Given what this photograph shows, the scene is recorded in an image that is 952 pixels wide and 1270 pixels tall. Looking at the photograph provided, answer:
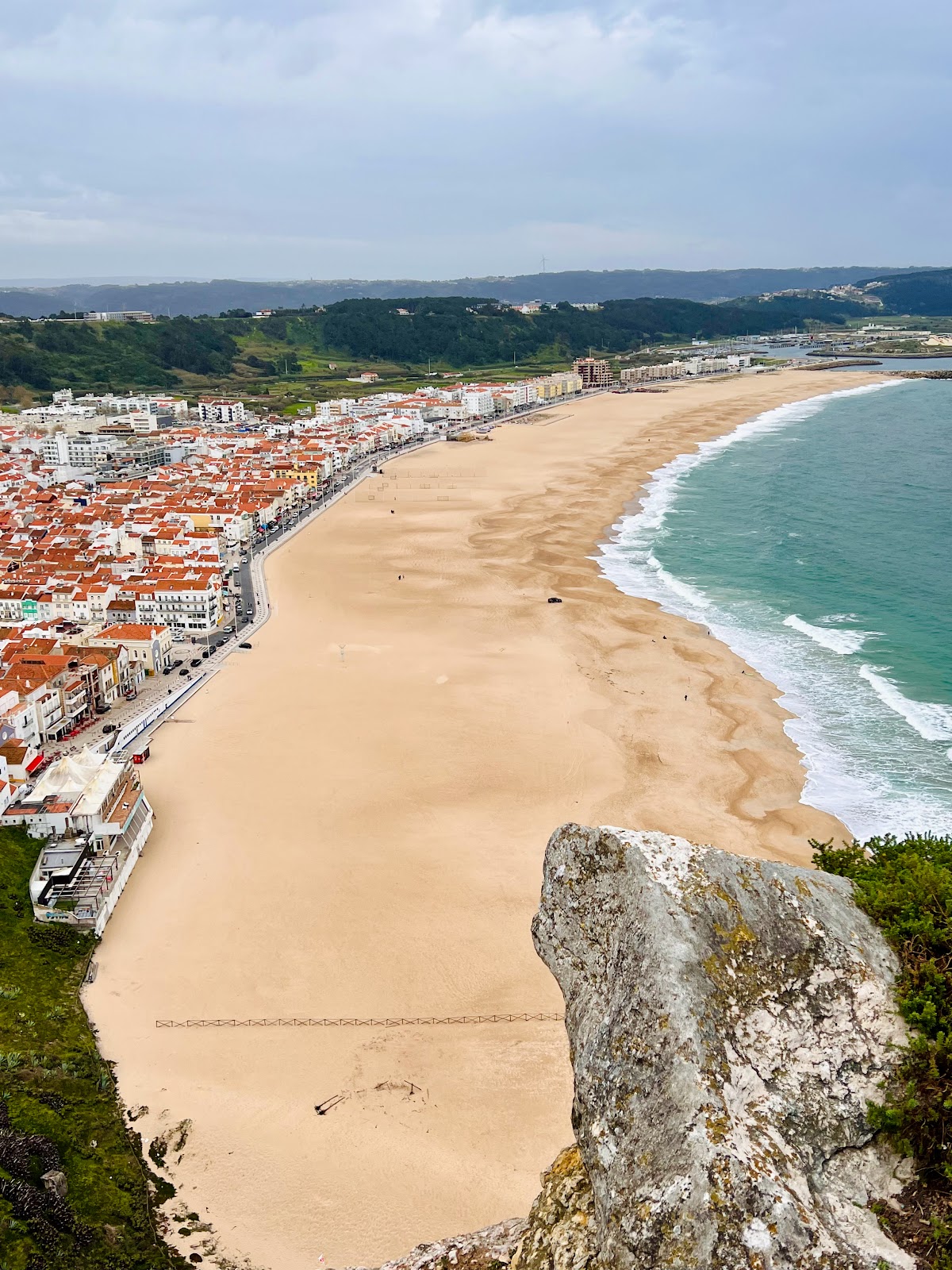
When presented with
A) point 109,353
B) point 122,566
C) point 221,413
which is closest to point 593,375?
point 221,413

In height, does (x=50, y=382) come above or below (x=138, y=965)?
above

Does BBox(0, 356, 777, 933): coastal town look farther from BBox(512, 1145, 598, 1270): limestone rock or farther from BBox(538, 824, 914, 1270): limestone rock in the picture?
BBox(538, 824, 914, 1270): limestone rock

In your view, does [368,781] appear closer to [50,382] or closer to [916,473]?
[916,473]

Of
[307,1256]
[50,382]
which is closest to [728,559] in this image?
[307,1256]

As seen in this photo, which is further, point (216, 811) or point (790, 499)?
point (790, 499)

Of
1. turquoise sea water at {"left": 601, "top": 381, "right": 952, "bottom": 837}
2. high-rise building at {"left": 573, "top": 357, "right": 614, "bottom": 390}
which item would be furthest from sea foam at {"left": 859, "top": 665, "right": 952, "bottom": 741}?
high-rise building at {"left": 573, "top": 357, "right": 614, "bottom": 390}

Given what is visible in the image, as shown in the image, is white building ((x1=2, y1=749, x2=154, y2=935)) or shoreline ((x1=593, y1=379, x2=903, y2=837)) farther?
shoreline ((x1=593, y1=379, x2=903, y2=837))
